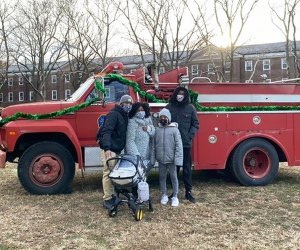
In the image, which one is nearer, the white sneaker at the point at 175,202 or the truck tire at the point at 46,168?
the white sneaker at the point at 175,202

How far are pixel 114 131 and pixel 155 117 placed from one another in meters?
1.74

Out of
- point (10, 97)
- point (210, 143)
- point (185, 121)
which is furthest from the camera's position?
point (10, 97)

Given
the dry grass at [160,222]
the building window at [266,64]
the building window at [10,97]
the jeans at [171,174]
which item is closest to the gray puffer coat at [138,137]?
the jeans at [171,174]

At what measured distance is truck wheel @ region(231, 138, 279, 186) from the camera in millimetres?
8547

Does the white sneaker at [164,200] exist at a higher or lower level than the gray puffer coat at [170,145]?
lower

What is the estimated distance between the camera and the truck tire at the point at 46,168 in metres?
7.81

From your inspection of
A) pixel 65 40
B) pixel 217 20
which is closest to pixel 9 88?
pixel 65 40

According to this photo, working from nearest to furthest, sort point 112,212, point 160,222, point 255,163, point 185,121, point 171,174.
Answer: point 160,222 < point 112,212 < point 171,174 < point 185,121 < point 255,163

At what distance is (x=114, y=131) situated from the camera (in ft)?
21.4

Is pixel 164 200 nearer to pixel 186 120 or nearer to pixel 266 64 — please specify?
pixel 186 120

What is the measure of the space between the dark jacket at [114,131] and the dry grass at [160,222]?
1.05 metres

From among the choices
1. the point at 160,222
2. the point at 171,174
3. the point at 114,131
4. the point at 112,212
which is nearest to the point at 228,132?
the point at 171,174

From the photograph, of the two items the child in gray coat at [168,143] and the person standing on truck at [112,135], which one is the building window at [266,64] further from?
the person standing on truck at [112,135]

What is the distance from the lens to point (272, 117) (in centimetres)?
857
